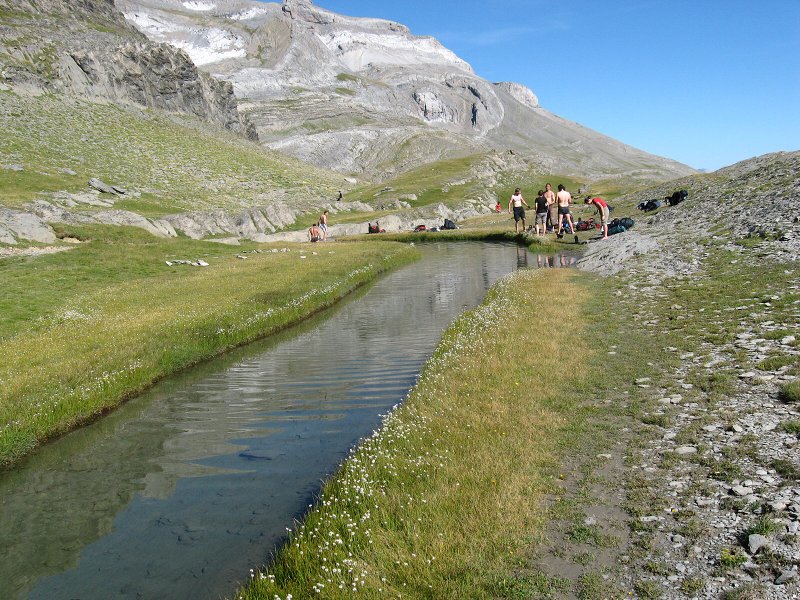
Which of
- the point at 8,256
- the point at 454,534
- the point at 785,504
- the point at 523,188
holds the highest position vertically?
the point at 523,188

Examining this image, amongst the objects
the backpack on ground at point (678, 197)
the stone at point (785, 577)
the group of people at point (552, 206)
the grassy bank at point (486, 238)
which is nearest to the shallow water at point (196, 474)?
the stone at point (785, 577)

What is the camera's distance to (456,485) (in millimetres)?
9328

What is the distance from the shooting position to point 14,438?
13719 millimetres

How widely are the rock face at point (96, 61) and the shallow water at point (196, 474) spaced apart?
405 feet

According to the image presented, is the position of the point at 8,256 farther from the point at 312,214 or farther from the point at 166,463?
the point at 312,214

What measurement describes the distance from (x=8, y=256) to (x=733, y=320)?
42.1 meters

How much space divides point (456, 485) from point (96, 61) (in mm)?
149870

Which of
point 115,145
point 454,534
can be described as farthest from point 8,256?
point 115,145

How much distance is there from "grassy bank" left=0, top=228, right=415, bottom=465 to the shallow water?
0.88 m

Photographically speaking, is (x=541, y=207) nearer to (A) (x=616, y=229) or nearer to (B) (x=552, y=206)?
(B) (x=552, y=206)

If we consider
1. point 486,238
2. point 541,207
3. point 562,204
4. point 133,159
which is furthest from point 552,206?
point 133,159

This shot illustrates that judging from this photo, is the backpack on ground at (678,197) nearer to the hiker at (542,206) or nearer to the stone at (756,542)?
the hiker at (542,206)

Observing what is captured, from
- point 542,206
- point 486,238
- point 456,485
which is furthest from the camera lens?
point 486,238

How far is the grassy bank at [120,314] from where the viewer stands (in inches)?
631
